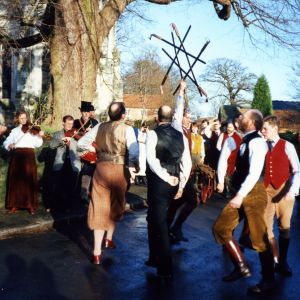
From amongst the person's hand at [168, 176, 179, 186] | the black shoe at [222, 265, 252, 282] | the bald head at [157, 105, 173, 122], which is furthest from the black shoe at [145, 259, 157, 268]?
the bald head at [157, 105, 173, 122]

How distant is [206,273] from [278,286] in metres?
0.88

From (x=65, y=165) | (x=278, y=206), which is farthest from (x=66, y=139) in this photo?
(x=278, y=206)

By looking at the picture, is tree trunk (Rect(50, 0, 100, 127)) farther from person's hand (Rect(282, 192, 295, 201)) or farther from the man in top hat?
person's hand (Rect(282, 192, 295, 201))

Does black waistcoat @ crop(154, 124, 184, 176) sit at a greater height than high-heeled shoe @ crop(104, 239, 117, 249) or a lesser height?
greater

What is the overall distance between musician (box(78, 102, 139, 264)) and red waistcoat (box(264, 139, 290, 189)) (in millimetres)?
1602

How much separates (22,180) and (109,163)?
3.51 meters

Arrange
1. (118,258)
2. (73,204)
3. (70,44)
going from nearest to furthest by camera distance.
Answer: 1. (118,258)
2. (73,204)
3. (70,44)

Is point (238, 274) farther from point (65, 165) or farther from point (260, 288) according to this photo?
point (65, 165)

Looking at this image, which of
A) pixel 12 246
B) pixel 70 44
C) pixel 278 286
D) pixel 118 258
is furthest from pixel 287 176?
pixel 70 44

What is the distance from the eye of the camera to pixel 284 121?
2618 inches

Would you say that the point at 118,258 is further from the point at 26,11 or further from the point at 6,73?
the point at 6,73

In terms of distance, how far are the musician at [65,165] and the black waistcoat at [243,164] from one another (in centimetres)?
457

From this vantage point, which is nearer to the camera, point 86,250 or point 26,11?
point 86,250

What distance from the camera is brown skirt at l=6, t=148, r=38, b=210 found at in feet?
30.7
